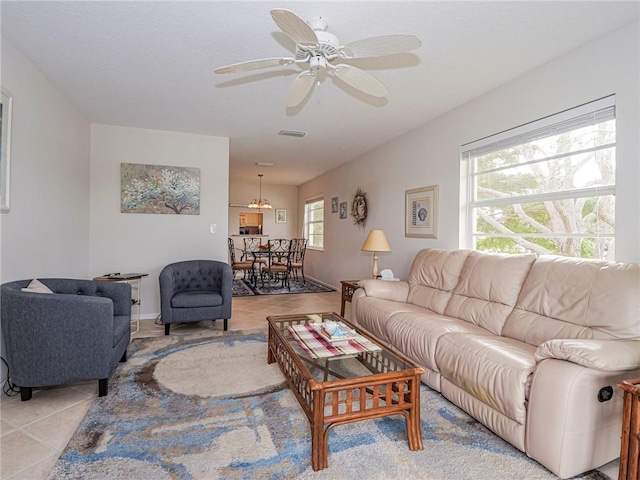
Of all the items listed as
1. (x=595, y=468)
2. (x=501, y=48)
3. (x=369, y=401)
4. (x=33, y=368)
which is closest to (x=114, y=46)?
(x=33, y=368)

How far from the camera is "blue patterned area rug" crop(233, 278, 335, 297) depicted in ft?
21.0

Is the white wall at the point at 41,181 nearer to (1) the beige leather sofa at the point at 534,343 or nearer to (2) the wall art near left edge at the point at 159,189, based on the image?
(2) the wall art near left edge at the point at 159,189

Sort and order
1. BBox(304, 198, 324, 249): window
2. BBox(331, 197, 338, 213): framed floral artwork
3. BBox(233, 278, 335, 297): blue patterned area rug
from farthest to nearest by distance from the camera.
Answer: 1. BBox(304, 198, 324, 249): window
2. BBox(331, 197, 338, 213): framed floral artwork
3. BBox(233, 278, 335, 297): blue patterned area rug

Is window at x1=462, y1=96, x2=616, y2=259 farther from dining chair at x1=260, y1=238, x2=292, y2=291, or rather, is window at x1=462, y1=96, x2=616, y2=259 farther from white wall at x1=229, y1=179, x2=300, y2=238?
white wall at x1=229, y1=179, x2=300, y2=238

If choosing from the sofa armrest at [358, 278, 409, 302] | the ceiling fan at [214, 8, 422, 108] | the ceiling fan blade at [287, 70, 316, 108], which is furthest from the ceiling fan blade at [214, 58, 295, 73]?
the sofa armrest at [358, 278, 409, 302]

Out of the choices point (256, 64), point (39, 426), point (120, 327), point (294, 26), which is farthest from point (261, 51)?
point (39, 426)

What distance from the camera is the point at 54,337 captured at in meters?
2.18

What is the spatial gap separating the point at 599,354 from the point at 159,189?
4.69 metres

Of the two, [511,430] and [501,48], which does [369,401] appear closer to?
[511,430]

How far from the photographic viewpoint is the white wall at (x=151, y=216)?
429 cm

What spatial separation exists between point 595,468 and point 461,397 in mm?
670

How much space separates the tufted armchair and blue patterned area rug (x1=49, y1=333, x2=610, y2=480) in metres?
1.11

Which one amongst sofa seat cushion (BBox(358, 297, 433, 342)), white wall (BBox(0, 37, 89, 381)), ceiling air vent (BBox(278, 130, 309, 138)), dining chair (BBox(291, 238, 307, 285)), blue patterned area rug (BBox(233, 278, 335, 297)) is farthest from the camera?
dining chair (BBox(291, 238, 307, 285))

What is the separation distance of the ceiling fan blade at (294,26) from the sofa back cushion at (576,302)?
215 centimetres
